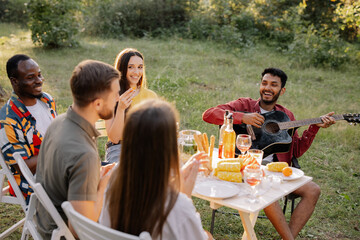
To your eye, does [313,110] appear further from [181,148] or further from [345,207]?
[181,148]

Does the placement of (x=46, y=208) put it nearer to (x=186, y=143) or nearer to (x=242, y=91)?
(x=186, y=143)

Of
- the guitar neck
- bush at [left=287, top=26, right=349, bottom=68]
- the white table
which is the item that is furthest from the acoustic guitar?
bush at [left=287, top=26, right=349, bottom=68]

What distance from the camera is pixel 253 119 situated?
129 inches

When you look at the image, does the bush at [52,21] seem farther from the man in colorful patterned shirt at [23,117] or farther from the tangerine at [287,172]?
the tangerine at [287,172]

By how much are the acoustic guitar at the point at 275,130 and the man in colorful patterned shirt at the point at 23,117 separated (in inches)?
72.1

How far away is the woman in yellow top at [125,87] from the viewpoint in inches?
127

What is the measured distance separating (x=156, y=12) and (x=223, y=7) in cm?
320

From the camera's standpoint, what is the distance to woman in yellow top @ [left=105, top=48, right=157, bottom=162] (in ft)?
10.6

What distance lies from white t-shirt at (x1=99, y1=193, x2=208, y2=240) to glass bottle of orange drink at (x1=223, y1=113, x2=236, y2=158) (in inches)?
45.5

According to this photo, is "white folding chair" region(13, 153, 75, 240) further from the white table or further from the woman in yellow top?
the woman in yellow top

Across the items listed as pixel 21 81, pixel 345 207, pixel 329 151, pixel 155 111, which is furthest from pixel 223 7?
pixel 155 111

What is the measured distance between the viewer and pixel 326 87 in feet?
27.6

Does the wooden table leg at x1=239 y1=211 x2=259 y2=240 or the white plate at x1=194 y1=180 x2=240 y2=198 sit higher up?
the white plate at x1=194 y1=180 x2=240 y2=198

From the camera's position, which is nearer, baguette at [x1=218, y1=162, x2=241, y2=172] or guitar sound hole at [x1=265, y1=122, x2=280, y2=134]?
baguette at [x1=218, y1=162, x2=241, y2=172]
